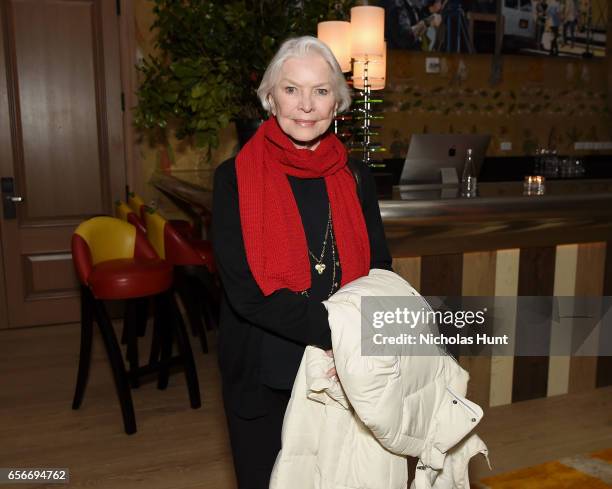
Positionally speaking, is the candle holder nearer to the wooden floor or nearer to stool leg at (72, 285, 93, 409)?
the wooden floor

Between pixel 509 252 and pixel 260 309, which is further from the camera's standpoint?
pixel 509 252

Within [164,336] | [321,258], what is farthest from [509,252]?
[164,336]

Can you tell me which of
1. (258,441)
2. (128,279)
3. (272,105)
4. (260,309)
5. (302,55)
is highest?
(302,55)

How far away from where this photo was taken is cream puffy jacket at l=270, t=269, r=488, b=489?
1320 mm

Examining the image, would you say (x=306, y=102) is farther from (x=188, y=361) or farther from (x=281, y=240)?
(x=188, y=361)

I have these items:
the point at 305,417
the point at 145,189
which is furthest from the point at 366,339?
the point at 145,189

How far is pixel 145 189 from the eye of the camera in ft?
14.4

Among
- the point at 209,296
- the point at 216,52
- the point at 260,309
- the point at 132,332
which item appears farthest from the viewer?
the point at 209,296

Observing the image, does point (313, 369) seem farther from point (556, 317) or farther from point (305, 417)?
point (556, 317)

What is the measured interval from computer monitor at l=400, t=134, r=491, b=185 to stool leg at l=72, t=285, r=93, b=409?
1640mm

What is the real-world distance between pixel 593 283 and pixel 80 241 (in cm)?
227

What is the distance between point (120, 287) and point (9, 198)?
193 centimetres

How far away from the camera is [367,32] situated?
271cm

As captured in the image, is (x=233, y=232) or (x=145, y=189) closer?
(x=233, y=232)
